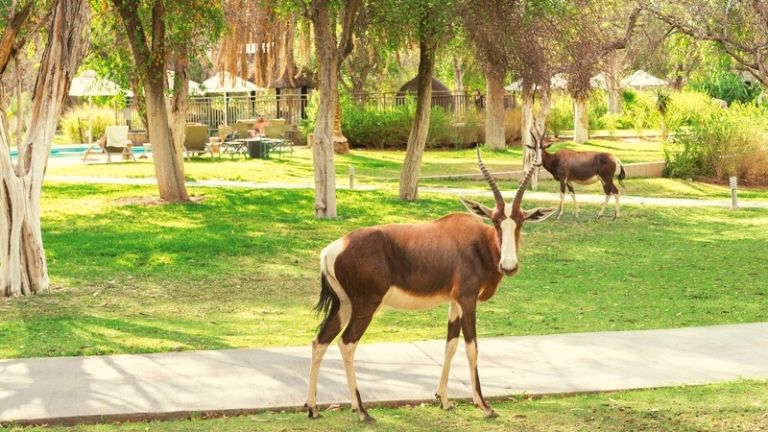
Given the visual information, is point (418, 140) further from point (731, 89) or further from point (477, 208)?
point (731, 89)

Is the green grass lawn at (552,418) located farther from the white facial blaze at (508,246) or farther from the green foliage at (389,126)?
the green foliage at (389,126)

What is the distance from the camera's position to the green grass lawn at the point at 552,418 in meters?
8.51

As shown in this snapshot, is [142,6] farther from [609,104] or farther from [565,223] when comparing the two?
[609,104]

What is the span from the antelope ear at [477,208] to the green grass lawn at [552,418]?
57.2 inches

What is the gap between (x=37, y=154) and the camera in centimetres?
1464

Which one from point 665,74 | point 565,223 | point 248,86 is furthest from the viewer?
point 665,74

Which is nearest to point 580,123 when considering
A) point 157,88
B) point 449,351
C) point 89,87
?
point 89,87

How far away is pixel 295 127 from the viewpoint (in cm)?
4628

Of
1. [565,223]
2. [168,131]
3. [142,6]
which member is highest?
[142,6]

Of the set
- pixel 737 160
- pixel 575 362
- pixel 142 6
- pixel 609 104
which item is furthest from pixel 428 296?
pixel 609 104

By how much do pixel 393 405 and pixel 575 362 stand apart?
6.97ft

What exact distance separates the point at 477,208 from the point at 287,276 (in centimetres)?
776

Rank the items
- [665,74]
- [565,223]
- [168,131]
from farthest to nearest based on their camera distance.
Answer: [665,74], [168,131], [565,223]

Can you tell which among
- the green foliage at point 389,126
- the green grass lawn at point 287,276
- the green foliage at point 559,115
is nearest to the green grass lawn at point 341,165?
the green foliage at point 389,126
